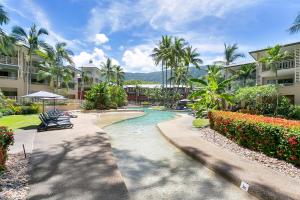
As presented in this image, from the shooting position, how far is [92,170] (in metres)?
7.54

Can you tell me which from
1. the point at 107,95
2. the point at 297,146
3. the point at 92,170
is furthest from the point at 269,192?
the point at 107,95

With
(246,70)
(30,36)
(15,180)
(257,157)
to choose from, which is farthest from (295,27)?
(30,36)

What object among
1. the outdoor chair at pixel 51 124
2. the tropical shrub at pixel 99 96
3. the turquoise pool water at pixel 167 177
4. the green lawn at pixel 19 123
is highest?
the tropical shrub at pixel 99 96

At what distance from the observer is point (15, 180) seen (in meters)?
6.70

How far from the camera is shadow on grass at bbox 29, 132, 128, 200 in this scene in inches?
231

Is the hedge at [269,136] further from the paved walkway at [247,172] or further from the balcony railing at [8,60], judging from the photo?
the balcony railing at [8,60]

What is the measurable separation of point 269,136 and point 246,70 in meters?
30.4

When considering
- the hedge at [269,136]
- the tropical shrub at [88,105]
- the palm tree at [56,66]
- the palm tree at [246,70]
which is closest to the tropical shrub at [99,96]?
the tropical shrub at [88,105]

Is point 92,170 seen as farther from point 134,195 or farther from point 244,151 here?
point 244,151

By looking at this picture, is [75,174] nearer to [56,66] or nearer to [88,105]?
[88,105]

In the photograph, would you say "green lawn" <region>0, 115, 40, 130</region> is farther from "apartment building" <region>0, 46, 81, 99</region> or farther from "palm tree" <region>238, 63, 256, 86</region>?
"palm tree" <region>238, 63, 256, 86</region>

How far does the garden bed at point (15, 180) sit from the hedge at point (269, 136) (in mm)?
7919

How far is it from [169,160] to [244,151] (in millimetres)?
3401

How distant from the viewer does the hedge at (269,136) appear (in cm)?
789
